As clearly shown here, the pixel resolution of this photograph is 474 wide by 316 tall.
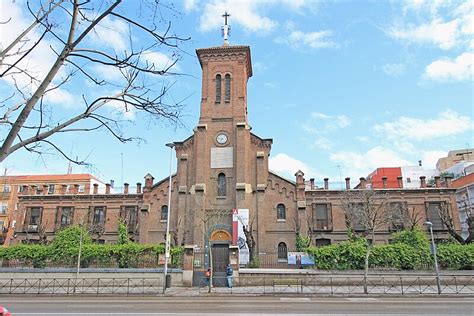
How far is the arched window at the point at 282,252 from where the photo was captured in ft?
109

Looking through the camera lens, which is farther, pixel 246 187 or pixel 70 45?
pixel 246 187

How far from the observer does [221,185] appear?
3466cm

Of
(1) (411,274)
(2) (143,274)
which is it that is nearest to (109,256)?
(2) (143,274)

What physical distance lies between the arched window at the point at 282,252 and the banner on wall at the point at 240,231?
3.80m

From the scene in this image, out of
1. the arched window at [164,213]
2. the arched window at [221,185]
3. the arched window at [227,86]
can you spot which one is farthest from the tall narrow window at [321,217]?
the arched window at [164,213]

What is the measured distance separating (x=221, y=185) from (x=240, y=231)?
196 inches

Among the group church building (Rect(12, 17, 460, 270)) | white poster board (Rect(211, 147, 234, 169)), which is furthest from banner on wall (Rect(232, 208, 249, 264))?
white poster board (Rect(211, 147, 234, 169))

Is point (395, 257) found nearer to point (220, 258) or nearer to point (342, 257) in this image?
point (342, 257)

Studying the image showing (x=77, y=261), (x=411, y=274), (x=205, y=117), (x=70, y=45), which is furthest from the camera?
(x=205, y=117)

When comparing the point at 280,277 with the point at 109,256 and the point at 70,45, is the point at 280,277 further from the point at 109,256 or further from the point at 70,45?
the point at 70,45

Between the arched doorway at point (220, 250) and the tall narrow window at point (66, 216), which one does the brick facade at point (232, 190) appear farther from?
the tall narrow window at point (66, 216)

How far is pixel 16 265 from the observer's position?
1211 inches

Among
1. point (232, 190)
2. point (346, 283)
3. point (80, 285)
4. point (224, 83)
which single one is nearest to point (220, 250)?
point (232, 190)

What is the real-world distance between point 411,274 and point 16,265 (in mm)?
30825
